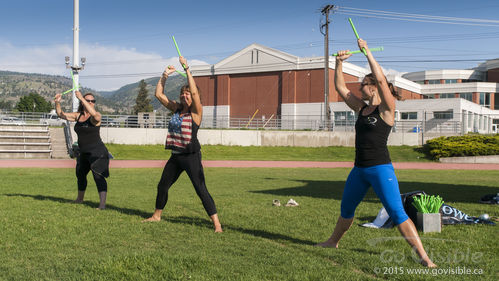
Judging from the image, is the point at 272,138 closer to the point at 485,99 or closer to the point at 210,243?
the point at 210,243

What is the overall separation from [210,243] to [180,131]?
171cm

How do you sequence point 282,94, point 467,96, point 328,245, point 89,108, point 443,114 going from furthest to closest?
point 467,96 → point 282,94 → point 443,114 → point 89,108 → point 328,245

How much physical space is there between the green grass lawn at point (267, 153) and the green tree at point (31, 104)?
112m

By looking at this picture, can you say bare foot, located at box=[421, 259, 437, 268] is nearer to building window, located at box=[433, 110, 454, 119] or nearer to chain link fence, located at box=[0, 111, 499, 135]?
chain link fence, located at box=[0, 111, 499, 135]

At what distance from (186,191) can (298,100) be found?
143 ft

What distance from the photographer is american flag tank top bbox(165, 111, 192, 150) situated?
21.2 ft

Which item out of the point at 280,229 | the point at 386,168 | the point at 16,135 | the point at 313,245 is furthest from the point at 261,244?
the point at 16,135

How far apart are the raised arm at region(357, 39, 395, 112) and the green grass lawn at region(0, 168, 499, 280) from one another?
163 cm

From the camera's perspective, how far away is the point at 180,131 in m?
6.48

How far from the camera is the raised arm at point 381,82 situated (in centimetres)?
465

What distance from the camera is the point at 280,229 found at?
6.64 m

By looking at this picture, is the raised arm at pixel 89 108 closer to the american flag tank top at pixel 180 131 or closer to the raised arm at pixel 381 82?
the american flag tank top at pixel 180 131

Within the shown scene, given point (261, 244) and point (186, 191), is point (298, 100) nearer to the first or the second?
point (186, 191)

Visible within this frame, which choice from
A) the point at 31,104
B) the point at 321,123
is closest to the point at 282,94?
the point at 321,123
